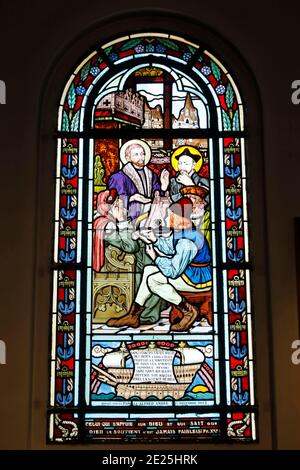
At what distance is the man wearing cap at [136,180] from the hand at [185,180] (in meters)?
0.08

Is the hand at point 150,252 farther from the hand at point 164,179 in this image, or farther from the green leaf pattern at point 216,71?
the green leaf pattern at point 216,71

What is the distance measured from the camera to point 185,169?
6.07 metres

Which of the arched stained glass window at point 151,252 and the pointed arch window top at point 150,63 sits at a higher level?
the pointed arch window top at point 150,63

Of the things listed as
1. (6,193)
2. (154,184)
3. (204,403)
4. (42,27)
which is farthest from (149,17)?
(204,403)

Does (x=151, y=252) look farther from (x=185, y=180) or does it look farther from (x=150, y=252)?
(x=185, y=180)

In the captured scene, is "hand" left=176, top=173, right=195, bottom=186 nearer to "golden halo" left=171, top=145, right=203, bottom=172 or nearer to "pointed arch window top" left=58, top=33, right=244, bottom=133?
"golden halo" left=171, top=145, right=203, bottom=172

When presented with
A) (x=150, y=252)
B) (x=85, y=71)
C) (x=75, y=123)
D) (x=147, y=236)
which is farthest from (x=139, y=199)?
(x=85, y=71)

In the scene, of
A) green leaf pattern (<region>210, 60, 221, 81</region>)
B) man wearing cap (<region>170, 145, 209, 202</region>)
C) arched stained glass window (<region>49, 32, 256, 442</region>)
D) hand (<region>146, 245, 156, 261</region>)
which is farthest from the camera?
green leaf pattern (<region>210, 60, 221, 81</region>)

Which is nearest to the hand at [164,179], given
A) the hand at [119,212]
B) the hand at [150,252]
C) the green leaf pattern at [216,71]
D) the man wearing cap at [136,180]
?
the man wearing cap at [136,180]

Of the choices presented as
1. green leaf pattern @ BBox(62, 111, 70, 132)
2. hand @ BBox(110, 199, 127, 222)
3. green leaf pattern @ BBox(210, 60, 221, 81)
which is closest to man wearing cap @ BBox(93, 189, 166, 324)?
hand @ BBox(110, 199, 127, 222)

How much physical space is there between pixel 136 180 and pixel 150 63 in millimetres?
868

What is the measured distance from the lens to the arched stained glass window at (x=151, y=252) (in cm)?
564

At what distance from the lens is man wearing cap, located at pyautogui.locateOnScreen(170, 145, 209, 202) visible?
604cm

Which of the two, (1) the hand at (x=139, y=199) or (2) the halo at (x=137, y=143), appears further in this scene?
(2) the halo at (x=137, y=143)
